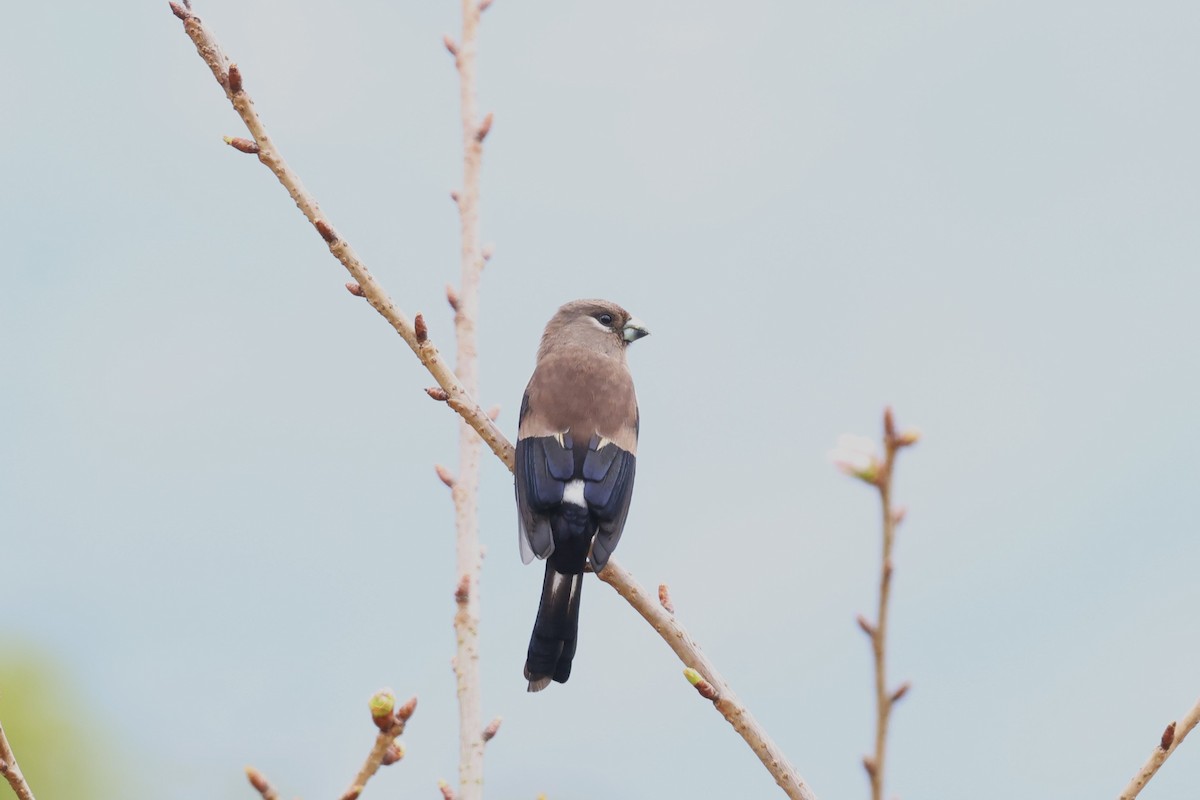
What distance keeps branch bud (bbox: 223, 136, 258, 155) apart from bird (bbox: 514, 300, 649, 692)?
5.04ft

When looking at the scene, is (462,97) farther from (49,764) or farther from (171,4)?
(49,764)

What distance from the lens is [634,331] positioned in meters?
6.16

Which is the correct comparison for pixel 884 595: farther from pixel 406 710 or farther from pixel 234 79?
pixel 234 79

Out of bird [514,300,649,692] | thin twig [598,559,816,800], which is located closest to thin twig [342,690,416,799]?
thin twig [598,559,816,800]

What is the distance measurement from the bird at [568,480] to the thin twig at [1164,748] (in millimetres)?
1893

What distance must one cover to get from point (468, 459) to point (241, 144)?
1322 mm

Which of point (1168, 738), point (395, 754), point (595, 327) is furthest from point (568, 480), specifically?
point (1168, 738)

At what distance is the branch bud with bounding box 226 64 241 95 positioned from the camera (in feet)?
11.9

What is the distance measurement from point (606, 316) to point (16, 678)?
7873 mm

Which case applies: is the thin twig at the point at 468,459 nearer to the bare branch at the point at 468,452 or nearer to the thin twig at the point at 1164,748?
the bare branch at the point at 468,452

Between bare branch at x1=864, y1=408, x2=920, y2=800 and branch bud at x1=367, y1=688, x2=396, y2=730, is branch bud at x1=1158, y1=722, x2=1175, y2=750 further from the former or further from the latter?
branch bud at x1=367, y1=688, x2=396, y2=730

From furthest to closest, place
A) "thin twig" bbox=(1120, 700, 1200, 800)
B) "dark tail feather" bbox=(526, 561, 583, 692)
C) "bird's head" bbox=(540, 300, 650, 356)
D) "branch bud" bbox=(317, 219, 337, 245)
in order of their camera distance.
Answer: "bird's head" bbox=(540, 300, 650, 356) → "dark tail feather" bbox=(526, 561, 583, 692) → "branch bud" bbox=(317, 219, 337, 245) → "thin twig" bbox=(1120, 700, 1200, 800)

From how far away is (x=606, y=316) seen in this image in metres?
6.22

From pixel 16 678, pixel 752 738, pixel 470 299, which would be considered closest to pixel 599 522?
pixel 470 299
